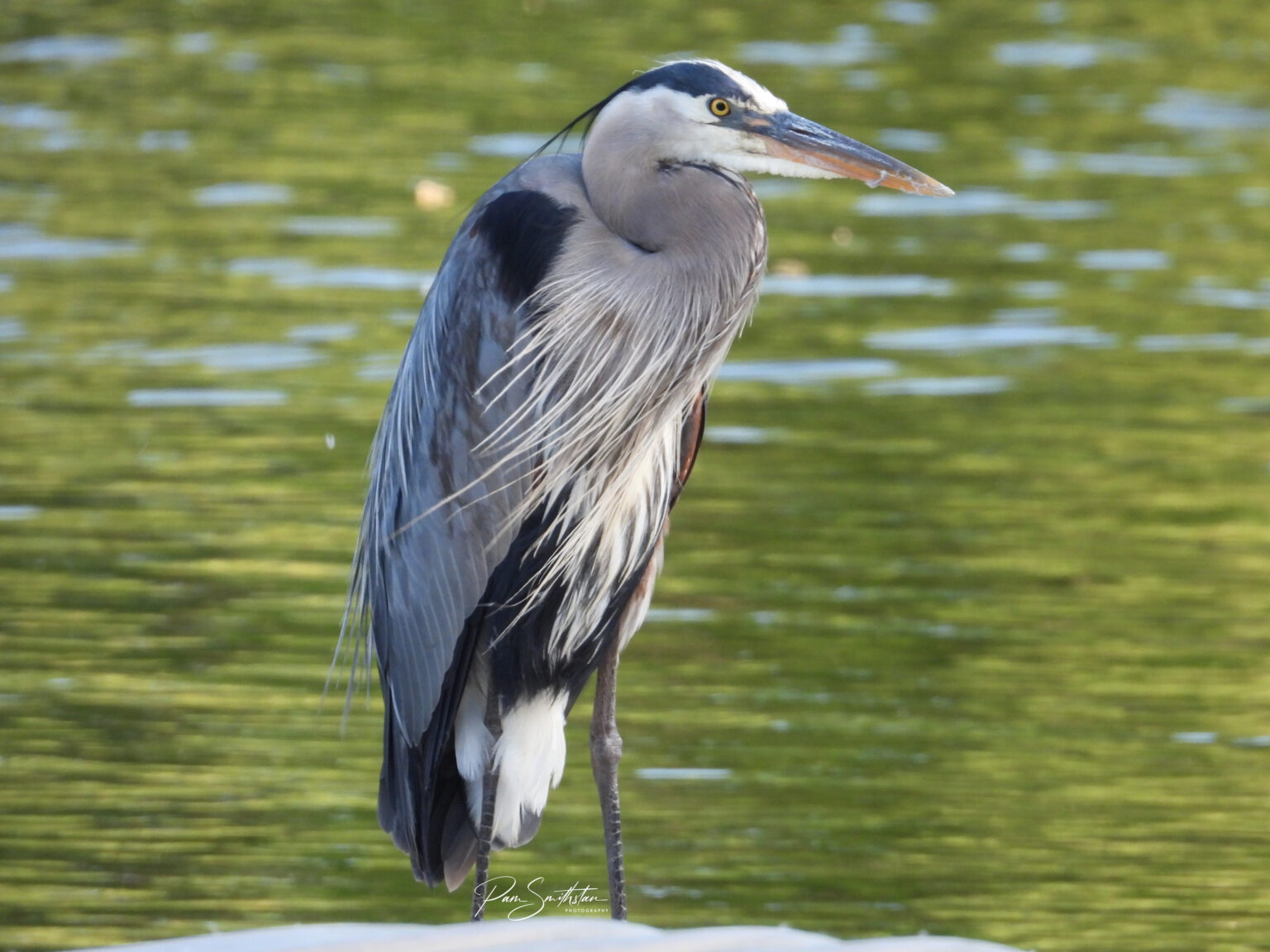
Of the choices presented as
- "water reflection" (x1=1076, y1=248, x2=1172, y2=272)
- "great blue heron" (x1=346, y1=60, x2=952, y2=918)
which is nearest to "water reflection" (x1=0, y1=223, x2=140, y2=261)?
"water reflection" (x1=1076, y1=248, x2=1172, y2=272)

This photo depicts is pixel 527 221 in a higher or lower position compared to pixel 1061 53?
higher

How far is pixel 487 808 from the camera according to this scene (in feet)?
16.2

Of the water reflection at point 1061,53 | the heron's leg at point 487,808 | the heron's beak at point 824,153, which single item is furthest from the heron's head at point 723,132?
the water reflection at point 1061,53

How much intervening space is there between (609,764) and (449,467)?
0.72 metres

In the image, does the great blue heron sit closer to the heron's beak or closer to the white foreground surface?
the heron's beak

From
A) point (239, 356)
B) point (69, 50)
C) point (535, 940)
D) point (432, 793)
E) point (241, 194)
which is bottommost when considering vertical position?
point (69, 50)

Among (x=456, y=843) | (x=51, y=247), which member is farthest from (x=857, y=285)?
(x=456, y=843)

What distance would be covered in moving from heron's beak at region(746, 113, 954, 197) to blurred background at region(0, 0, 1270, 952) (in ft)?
5.70

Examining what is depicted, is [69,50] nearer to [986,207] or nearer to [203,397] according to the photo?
[986,207]

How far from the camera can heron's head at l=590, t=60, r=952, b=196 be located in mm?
4652

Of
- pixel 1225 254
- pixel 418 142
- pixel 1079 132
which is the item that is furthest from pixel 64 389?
pixel 1079 132

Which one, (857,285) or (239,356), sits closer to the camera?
(239,356)

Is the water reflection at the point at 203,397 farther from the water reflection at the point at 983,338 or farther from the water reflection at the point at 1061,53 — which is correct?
the water reflection at the point at 1061,53

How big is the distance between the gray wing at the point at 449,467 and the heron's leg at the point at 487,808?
3.7 inches
